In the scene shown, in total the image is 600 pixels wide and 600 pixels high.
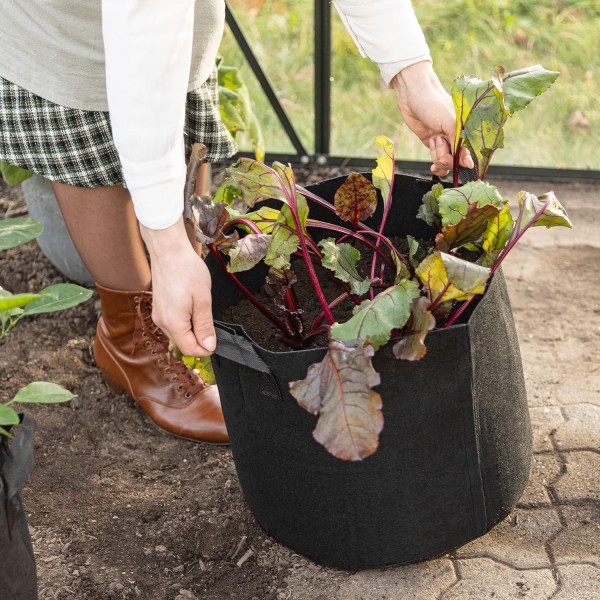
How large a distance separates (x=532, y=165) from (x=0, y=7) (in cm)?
194

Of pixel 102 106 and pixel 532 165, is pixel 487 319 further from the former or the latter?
pixel 532 165

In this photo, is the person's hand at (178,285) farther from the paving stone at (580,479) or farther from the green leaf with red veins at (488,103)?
the paving stone at (580,479)

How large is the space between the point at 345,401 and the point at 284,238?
30 cm

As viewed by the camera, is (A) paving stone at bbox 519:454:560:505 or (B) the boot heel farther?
(B) the boot heel

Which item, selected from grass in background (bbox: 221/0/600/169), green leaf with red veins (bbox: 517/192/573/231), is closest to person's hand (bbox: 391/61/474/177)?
green leaf with red veins (bbox: 517/192/573/231)

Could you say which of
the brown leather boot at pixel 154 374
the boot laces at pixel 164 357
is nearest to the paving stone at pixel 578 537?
the brown leather boot at pixel 154 374

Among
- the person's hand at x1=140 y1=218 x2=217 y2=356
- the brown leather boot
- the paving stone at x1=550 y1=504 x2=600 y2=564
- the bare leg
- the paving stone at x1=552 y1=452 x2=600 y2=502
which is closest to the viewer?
the person's hand at x1=140 y1=218 x2=217 y2=356

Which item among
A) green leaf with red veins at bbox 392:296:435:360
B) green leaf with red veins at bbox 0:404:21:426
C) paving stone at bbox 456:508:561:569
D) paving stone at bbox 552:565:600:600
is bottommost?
paving stone at bbox 456:508:561:569

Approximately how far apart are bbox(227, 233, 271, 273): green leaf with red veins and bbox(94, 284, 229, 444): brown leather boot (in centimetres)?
61

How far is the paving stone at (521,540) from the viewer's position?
5.02 feet

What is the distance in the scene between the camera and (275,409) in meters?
1.34

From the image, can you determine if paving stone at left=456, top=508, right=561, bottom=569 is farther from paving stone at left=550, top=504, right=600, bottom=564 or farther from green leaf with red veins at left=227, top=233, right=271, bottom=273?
green leaf with red veins at left=227, top=233, right=271, bottom=273

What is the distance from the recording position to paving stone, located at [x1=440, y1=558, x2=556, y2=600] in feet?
4.79

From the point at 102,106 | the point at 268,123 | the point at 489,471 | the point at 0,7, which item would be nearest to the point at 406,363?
the point at 489,471
